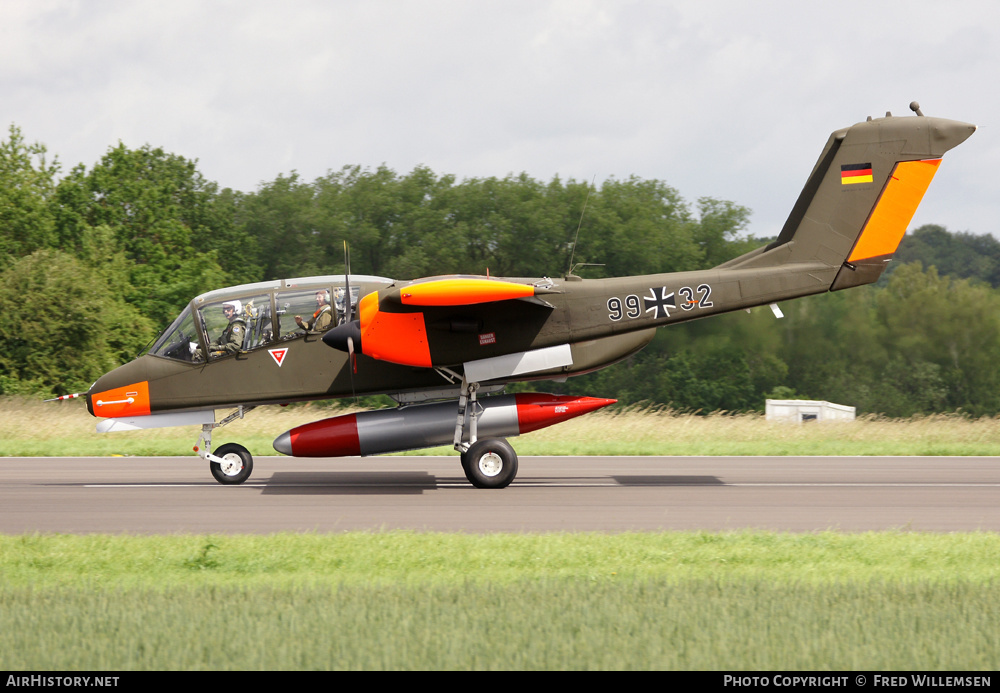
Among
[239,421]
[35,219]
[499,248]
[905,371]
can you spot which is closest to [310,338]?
[239,421]

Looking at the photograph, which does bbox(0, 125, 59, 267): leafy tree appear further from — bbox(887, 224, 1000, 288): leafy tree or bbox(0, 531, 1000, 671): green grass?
bbox(887, 224, 1000, 288): leafy tree

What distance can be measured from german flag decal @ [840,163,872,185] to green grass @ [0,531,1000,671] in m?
6.54

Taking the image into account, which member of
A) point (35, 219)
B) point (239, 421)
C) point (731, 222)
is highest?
point (35, 219)

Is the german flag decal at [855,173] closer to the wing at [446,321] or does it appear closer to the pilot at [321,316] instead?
the wing at [446,321]

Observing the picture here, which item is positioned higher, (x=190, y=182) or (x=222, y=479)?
(x=190, y=182)

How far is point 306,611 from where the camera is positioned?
6363mm

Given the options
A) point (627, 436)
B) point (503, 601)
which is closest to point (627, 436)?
point (627, 436)

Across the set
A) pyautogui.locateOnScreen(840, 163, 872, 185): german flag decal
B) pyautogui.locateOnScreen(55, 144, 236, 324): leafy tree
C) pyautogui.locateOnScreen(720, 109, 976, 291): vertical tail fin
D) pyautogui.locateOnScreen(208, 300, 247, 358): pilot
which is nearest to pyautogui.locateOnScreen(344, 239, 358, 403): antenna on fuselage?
pyautogui.locateOnScreen(208, 300, 247, 358): pilot

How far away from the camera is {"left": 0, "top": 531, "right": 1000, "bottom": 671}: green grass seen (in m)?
5.45

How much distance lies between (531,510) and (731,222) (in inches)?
1106

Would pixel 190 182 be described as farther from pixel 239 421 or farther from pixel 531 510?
pixel 531 510

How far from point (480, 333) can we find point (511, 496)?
251 centimetres

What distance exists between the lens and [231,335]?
1445 cm

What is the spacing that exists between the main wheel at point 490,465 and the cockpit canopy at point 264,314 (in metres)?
2.85
